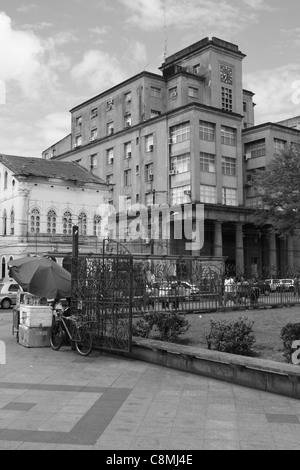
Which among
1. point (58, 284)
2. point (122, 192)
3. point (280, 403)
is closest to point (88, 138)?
point (122, 192)

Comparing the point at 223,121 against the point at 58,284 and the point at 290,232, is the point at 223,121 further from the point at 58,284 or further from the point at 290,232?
the point at 58,284

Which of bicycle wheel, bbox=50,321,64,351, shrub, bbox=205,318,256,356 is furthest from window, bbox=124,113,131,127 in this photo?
shrub, bbox=205,318,256,356

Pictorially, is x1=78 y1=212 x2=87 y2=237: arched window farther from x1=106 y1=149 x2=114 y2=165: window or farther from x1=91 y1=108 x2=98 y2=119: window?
x1=91 y1=108 x2=98 y2=119: window

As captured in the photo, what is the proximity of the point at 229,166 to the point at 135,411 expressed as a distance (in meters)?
45.6

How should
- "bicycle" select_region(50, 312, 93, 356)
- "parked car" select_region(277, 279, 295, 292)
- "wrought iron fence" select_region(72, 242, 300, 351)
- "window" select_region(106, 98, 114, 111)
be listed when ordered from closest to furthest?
"wrought iron fence" select_region(72, 242, 300, 351)
"bicycle" select_region(50, 312, 93, 356)
"parked car" select_region(277, 279, 295, 292)
"window" select_region(106, 98, 114, 111)

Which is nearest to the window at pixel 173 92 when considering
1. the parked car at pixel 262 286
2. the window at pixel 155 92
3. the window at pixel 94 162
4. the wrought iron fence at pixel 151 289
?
the window at pixel 155 92

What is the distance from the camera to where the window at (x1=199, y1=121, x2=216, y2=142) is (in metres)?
47.7

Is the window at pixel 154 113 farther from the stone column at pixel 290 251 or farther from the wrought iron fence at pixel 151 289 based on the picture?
the wrought iron fence at pixel 151 289

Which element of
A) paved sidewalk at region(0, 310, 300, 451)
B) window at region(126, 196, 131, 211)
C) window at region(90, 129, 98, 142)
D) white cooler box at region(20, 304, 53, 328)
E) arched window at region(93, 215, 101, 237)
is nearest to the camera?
paved sidewalk at region(0, 310, 300, 451)

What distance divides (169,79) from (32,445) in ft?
173

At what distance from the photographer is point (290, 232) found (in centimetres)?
3700

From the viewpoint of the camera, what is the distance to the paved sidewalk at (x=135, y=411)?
530 centimetres

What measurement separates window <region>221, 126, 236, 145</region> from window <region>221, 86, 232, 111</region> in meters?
3.30

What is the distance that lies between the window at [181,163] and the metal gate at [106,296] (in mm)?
36854
